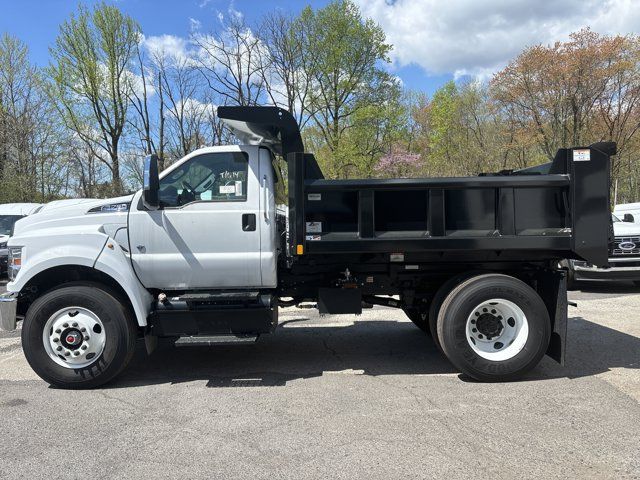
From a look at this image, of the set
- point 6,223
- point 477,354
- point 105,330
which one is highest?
point 6,223

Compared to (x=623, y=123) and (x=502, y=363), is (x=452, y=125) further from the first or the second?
(x=502, y=363)

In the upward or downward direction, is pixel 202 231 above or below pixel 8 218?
below

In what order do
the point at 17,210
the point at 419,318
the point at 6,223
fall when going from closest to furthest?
the point at 419,318
the point at 6,223
the point at 17,210

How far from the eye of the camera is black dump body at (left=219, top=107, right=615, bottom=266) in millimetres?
4805

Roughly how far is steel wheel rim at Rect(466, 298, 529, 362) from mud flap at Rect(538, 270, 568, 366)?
1.11 feet

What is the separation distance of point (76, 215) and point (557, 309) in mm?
5022

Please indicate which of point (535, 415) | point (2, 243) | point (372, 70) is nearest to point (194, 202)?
point (535, 415)

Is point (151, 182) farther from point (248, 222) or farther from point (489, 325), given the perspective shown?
point (489, 325)

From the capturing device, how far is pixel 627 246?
10.1 metres

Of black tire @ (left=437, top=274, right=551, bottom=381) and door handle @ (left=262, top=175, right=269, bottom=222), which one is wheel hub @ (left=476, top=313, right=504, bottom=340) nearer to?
black tire @ (left=437, top=274, right=551, bottom=381)

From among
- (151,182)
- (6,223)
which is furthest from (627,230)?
(6,223)

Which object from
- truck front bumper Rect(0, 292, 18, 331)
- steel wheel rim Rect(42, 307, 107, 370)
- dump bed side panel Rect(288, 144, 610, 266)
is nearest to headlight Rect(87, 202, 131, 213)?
steel wheel rim Rect(42, 307, 107, 370)

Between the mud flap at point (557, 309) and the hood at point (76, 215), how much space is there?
4467 mm

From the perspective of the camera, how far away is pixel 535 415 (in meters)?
4.09
